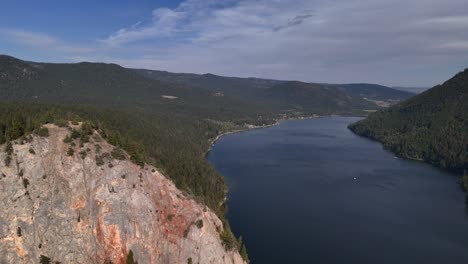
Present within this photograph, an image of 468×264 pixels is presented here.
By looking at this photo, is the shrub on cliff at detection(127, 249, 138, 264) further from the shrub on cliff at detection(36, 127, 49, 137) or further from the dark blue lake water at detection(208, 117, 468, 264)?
the dark blue lake water at detection(208, 117, 468, 264)

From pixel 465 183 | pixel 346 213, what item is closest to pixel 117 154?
pixel 346 213

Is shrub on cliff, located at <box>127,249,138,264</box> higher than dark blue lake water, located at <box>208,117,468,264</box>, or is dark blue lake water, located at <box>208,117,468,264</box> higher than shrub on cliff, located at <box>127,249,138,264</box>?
shrub on cliff, located at <box>127,249,138,264</box>

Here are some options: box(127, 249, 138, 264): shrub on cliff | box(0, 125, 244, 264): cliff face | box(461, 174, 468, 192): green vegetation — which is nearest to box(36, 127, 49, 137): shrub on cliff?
box(0, 125, 244, 264): cliff face

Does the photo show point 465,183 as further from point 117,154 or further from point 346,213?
point 117,154

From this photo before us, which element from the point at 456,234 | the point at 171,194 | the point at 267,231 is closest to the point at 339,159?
the point at 456,234

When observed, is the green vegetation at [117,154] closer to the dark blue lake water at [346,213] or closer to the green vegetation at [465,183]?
the dark blue lake water at [346,213]

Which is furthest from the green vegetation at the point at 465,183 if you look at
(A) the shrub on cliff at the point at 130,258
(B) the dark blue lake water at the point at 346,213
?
(A) the shrub on cliff at the point at 130,258
